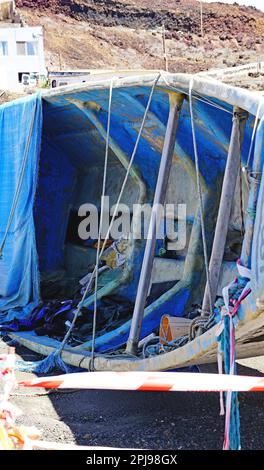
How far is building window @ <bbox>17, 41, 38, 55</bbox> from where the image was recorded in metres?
49.6

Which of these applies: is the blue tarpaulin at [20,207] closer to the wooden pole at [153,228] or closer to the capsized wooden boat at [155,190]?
the capsized wooden boat at [155,190]

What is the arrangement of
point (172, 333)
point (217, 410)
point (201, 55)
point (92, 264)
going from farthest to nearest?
1. point (201, 55)
2. point (92, 264)
3. point (172, 333)
4. point (217, 410)

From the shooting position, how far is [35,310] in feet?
26.3

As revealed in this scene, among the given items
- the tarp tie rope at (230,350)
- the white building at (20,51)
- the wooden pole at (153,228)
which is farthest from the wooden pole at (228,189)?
the white building at (20,51)

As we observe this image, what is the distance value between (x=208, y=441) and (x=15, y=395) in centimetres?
173

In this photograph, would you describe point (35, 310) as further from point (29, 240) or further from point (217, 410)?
point (217, 410)

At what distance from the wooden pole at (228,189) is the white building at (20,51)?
45199mm

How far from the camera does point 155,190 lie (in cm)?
737

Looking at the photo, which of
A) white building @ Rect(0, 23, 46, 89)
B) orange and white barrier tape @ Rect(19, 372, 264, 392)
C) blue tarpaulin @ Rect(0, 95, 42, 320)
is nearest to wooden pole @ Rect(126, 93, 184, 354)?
orange and white barrier tape @ Rect(19, 372, 264, 392)

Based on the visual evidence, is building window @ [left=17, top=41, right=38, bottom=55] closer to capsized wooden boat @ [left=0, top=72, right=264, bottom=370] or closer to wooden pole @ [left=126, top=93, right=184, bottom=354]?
capsized wooden boat @ [left=0, top=72, right=264, bottom=370]

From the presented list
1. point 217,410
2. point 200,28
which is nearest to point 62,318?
point 217,410

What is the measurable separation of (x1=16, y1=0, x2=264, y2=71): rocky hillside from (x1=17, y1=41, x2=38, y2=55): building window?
15.4 meters

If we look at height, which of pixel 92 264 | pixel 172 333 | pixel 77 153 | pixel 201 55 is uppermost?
pixel 201 55

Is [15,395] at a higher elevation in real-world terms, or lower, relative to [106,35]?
lower
